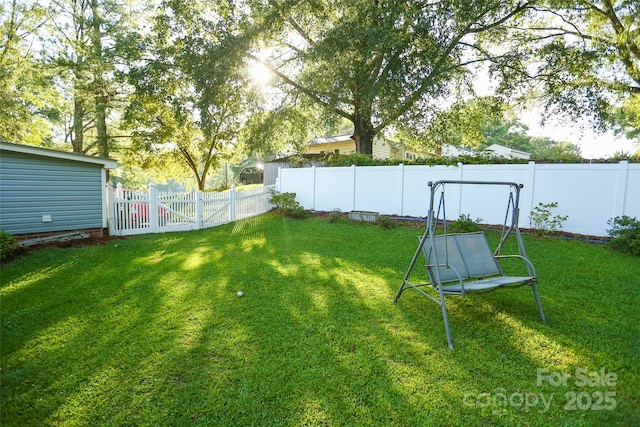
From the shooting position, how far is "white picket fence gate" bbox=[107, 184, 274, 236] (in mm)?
7965

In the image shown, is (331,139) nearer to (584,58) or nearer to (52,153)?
(584,58)

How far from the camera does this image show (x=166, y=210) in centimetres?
854

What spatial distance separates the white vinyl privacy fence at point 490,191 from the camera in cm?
643

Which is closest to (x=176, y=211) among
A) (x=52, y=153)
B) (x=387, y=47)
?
(x=52, y=153)

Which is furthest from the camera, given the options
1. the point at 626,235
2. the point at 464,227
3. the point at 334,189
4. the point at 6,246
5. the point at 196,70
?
the point at 334,189

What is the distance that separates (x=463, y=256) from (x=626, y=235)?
4.59 metres

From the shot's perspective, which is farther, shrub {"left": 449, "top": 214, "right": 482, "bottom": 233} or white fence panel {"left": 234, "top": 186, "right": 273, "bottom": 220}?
white fence panel {"left": 234, "top": 186, "right": 273, "bottom": 220}

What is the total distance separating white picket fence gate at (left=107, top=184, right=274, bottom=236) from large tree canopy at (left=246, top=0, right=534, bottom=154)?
5136 mm

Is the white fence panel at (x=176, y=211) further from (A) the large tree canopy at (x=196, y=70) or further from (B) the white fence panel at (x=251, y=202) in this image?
(A) the large tree canopy at (x=196, y=70)

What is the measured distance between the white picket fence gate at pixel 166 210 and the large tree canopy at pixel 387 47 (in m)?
5.14

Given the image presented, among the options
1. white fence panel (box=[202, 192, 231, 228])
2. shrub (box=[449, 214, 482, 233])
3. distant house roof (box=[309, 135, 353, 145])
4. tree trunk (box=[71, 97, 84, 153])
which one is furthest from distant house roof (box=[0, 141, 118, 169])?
distant house roof (box=[309, 135, 353, 145])

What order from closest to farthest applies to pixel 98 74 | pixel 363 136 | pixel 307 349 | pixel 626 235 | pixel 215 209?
pixel 307 349
pixel 626 235
pixel 215 209
pixel 363 136
pixel 98 74

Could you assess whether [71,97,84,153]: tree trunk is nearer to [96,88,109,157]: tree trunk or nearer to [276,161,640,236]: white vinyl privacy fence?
[96,88,109,157]: tree trunk

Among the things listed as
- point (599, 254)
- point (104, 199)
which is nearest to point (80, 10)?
point (104, 199)
